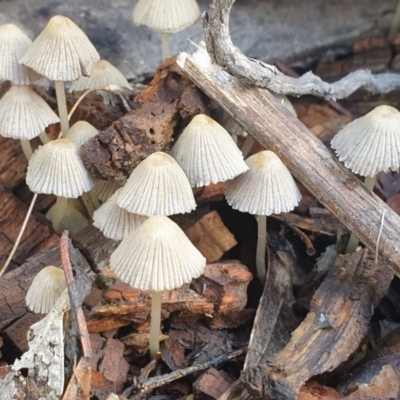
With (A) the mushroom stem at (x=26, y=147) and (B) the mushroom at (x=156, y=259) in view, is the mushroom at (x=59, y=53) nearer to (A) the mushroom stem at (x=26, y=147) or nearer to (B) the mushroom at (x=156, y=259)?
(A) the mushroom stem at (x=26, y=147)

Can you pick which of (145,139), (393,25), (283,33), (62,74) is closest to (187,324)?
(145,139)

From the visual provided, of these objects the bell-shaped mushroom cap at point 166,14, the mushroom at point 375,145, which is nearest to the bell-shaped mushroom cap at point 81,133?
the bell-shaped mushroom cap at point 166,14

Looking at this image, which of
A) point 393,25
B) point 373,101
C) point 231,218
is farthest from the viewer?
point 393,25

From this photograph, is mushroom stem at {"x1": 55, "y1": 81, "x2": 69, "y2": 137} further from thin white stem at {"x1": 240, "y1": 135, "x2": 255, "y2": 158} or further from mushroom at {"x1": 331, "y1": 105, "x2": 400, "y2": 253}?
mushroom at {"x1": 331, "y1": 105, "x2": 400, "y2": 253}

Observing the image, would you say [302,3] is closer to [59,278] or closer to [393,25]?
[393,25]

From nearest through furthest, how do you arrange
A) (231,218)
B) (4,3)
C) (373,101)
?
(231,218)
(4,3)
(373,101)
